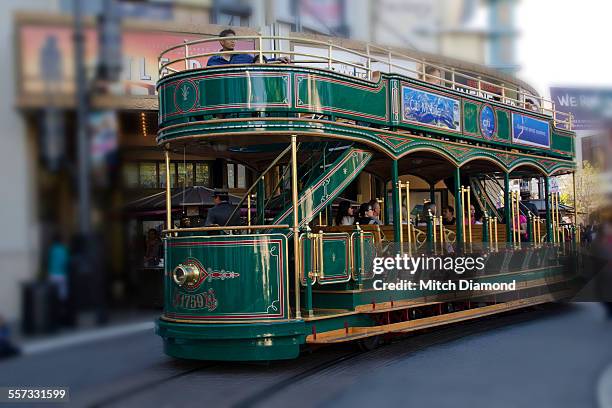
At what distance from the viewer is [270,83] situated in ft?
26.1

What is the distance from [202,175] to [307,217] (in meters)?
9.37

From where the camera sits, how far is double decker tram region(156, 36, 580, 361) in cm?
764

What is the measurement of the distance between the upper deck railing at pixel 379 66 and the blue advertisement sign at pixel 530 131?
296mm

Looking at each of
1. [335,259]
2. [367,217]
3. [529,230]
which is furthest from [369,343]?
[529,230]

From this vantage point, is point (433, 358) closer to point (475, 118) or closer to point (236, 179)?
point (475, 118)

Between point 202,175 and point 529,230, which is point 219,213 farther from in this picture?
point 202,175

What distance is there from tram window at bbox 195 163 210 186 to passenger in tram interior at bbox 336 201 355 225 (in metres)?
7.34

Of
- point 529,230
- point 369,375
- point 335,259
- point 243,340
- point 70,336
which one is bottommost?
point 369,375

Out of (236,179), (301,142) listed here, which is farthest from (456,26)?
(236,179)

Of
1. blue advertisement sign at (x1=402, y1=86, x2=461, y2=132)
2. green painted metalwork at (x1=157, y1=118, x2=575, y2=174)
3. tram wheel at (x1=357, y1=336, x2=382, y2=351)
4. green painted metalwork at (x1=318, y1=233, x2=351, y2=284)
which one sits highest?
blue advertisement sign at (x1=402, y1=86, x2=461, y2=132)

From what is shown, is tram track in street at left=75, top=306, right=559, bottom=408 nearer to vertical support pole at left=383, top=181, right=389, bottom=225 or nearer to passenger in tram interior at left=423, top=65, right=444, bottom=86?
vertical support pole at left=383, top=181, right=389, bottom=225

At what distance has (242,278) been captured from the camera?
7621mm

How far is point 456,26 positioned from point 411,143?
3655 mm

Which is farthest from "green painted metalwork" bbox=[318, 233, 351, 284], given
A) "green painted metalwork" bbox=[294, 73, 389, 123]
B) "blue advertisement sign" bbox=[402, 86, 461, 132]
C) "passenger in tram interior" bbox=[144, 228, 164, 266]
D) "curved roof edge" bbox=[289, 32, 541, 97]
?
"passenger in tram interior" bbox=[144, 228, 164, 266]
